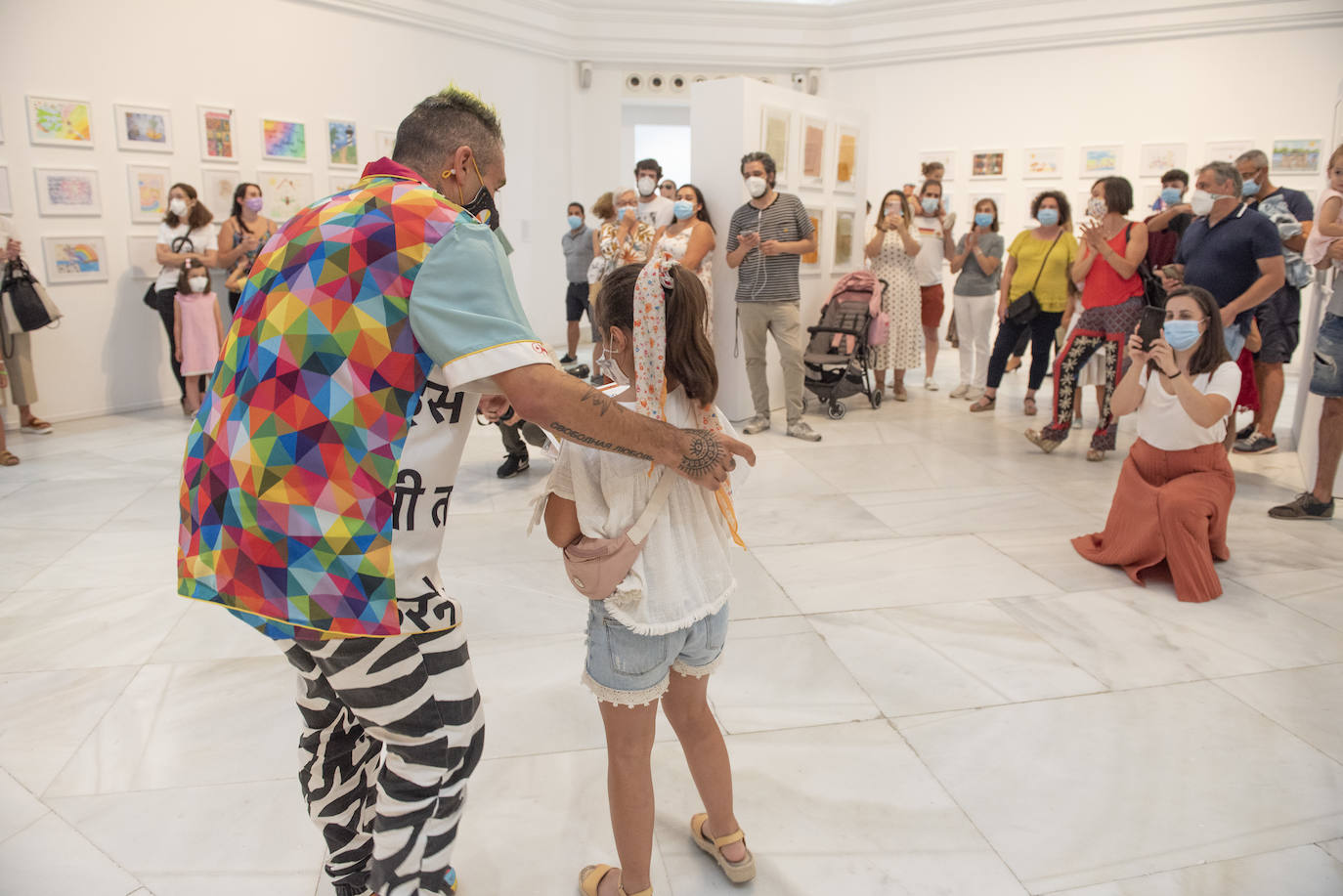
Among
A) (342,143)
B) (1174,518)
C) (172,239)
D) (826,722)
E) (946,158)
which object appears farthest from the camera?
(946,158)

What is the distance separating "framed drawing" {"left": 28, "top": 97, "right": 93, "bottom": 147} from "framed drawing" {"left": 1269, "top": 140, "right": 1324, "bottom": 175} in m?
12.2

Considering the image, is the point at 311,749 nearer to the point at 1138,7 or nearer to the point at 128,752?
the point at 128,752

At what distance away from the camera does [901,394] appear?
8.97m

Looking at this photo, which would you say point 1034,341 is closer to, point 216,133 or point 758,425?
point 758,425

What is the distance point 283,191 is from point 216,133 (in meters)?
0.83

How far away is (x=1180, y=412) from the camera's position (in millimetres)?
4262

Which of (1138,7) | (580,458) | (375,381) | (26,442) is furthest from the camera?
(1138,7)

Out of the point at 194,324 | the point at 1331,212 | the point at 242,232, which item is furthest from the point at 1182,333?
the point at 242,232

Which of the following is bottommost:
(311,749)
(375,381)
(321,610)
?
(311,749)

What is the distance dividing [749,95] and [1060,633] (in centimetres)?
526

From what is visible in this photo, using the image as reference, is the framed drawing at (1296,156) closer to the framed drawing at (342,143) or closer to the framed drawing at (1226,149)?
the framed drawing at (1226,149)

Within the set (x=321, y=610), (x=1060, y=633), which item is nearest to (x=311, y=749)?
(x=321, y=610)

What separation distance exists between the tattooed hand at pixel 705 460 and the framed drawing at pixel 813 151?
697 cm

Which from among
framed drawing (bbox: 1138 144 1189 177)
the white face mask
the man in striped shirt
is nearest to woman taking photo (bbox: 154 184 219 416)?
the man in striped shirt
